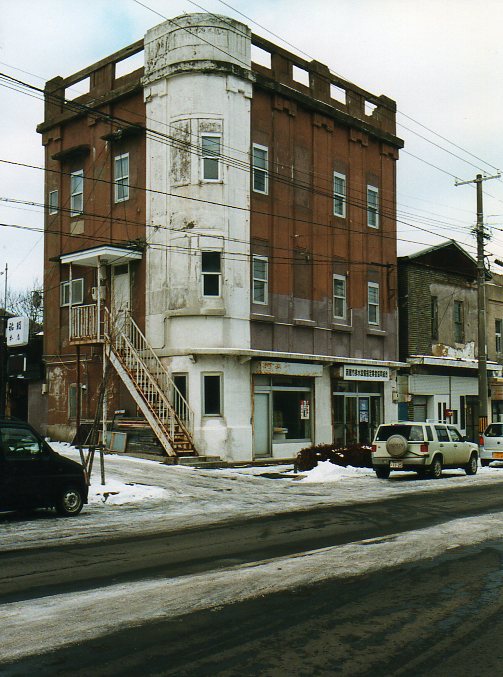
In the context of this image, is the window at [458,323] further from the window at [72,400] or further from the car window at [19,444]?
the car window at [19,444]

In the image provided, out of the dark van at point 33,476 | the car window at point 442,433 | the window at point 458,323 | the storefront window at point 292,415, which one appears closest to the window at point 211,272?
the storefront window at point 292,415

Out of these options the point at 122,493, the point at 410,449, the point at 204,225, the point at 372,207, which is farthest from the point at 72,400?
the point at 372,207

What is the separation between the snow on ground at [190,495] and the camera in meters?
13.2

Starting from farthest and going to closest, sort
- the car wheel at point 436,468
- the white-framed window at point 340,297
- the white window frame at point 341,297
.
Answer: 1. the white-framed window at point 340,297
2. the white window frame at point 341,297
3. the car wheel at point 436,468

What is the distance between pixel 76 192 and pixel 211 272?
25.8ft

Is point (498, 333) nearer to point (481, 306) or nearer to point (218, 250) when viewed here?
point (481, 306)

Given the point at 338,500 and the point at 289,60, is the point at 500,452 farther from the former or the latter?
the point at 289,60

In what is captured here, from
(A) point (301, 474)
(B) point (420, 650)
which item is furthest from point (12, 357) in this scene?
(B) point (420, 650)

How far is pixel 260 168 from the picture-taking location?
2812cm

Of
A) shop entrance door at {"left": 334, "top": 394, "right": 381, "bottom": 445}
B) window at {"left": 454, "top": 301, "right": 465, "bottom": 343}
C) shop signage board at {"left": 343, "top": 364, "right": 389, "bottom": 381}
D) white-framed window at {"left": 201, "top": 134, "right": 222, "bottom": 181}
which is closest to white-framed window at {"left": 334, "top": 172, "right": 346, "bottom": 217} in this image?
shop signage board at {"left": 343, "top": 364, "right": 389, "bottom": 381}

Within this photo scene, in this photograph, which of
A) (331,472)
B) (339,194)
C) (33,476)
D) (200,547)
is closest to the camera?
(200,547)

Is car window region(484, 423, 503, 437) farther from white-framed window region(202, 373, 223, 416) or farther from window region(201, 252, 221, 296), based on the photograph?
window region(201, 252, 221, 296)

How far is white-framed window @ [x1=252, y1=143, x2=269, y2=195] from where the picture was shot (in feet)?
91.6

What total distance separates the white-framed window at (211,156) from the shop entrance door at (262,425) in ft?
24.3
